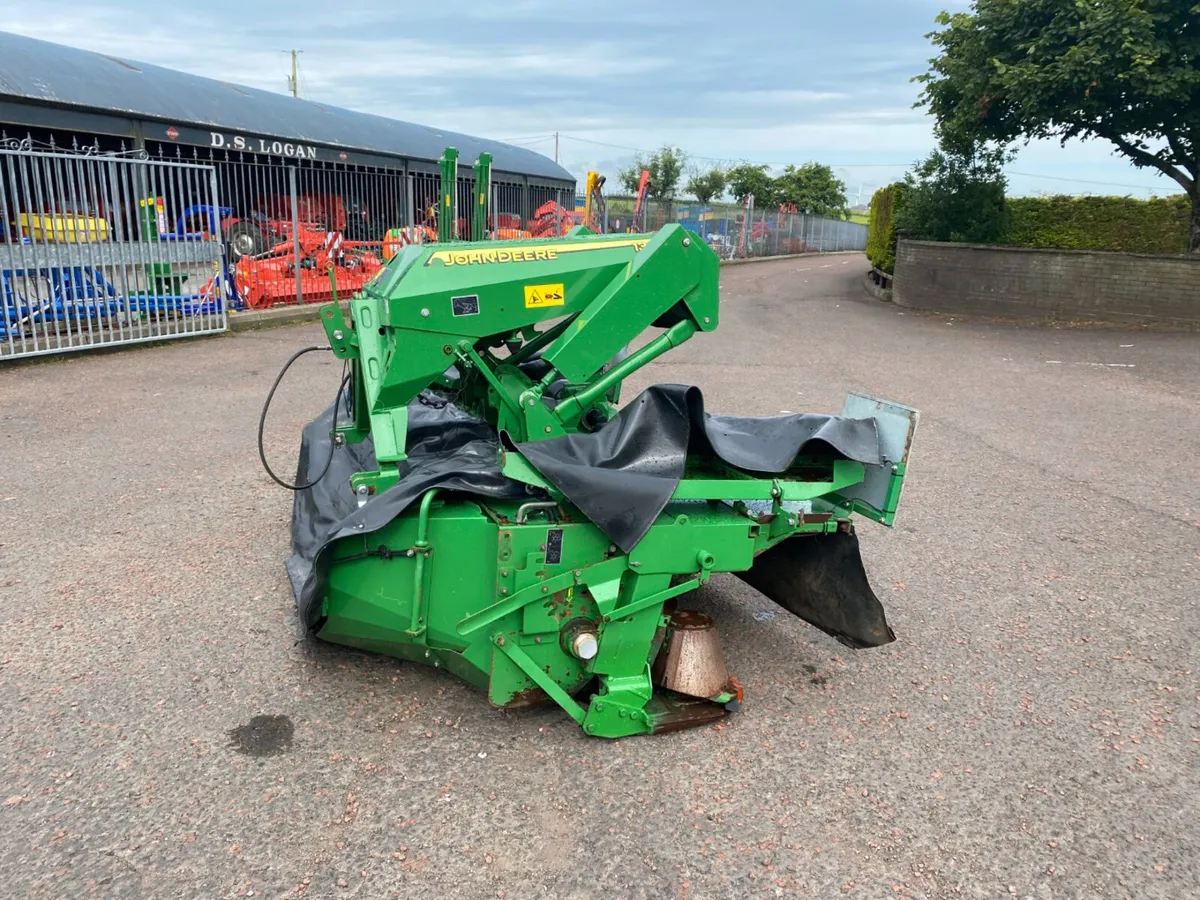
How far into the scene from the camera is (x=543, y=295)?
3373mm

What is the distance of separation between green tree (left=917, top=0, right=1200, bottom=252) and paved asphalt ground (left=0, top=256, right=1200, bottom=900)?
9525 millimetres

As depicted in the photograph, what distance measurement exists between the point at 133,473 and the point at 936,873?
5.18 meters

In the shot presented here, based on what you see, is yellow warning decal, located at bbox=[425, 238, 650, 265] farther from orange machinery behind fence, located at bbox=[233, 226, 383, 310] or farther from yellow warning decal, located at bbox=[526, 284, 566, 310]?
orange machinery behind fence, located at bbox=[233, 226, 383, 310]

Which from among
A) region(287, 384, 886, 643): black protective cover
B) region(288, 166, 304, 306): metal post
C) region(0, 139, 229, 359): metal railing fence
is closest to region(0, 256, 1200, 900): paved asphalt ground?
region(287, 384, 886, 643): black protective cover

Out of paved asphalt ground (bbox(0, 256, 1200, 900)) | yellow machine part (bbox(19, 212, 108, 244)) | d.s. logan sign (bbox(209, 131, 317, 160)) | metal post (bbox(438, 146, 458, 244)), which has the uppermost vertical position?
d.s. logan sign (bbox(209, 131, 317, 160))

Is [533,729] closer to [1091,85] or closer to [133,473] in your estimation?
[133,473]

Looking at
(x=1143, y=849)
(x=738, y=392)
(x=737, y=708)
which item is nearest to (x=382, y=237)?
(x=738, y=392)

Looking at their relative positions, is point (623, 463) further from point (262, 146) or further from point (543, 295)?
point (262, 146)

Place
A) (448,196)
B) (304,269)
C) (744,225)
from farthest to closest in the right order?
1. (744,225)
2. (304,269)
3. (448,196)

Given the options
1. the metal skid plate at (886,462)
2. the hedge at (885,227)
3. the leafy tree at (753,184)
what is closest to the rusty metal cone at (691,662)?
the metal skid plate at (886,462)

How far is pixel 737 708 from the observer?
3195mm

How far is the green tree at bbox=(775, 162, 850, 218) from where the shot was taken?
47.6 meters

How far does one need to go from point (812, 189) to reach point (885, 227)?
2907 cm

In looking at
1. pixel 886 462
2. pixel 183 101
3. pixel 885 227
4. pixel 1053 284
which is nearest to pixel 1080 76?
pixel 1053 284
